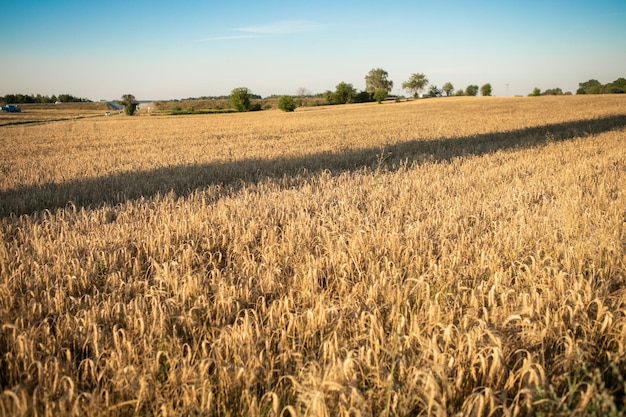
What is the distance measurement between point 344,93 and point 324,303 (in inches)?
4172

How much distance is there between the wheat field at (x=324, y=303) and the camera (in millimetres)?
2049

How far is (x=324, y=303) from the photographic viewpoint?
3.06m

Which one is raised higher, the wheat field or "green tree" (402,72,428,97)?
"green tree" (402,72,428,97)

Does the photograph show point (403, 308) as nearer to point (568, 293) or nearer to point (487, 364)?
point (487, 364)

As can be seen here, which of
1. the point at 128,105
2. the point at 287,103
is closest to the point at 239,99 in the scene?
the point at 287,103

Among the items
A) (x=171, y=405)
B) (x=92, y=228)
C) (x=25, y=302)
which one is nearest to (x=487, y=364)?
(x=171, y=405)

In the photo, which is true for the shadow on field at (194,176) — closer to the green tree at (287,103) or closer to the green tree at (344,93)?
the green tree at (287,103)

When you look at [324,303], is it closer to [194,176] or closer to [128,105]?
[194,176]

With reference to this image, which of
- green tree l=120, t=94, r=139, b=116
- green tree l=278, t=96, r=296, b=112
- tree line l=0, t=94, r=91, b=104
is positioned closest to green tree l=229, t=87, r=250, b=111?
green tree l=278, t=96, r=296, b=112

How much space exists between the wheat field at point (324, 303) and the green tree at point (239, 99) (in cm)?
8075

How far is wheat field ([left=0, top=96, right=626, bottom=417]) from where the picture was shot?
205cm

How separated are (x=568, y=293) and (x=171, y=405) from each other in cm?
311

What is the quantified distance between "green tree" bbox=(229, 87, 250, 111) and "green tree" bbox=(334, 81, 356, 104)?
28526 mm

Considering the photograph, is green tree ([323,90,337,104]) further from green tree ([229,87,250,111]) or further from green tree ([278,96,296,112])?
green tree ([278,96,296,112])
